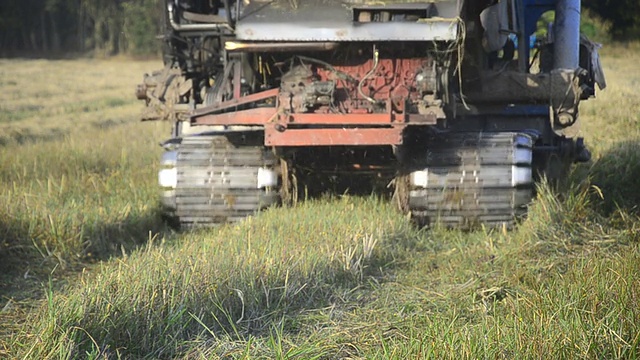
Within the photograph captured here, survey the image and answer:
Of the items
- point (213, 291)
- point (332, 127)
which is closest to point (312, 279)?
point (213, 291)

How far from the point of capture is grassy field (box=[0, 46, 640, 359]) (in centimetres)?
397

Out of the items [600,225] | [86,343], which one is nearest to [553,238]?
[600,225]

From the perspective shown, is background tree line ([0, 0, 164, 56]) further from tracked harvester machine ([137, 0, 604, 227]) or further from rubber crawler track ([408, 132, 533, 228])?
rubber crawler track ([408, 132, 533, 228])

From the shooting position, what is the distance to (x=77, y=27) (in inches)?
2564

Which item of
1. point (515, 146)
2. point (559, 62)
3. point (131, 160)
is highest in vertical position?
point (559, 62)

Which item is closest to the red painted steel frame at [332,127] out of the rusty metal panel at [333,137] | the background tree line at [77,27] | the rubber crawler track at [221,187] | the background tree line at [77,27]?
the rusty metal panel at [333,137]

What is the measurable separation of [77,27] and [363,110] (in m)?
61.4

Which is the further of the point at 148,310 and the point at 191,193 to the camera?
the point at 191,193

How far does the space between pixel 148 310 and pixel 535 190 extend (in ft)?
14.1

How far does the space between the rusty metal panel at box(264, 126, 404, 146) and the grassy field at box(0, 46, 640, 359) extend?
1.96ft

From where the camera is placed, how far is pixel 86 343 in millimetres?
3975

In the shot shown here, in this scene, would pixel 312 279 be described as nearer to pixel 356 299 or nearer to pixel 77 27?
pixel 356 299

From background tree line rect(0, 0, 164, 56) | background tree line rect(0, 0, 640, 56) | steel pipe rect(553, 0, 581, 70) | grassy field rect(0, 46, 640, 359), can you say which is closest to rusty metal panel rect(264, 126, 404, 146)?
grassy field rect(0, 46, 640, 359)

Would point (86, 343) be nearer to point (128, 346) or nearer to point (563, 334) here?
point (128, 346)
